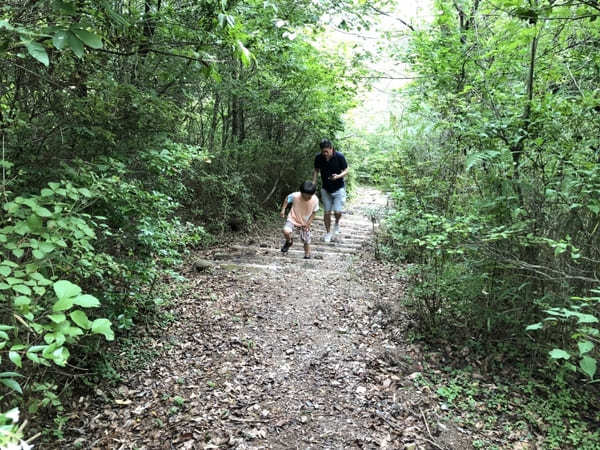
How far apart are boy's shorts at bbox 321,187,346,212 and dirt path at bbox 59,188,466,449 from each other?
1.99 meters

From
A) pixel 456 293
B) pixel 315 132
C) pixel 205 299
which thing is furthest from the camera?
pixel 315 132

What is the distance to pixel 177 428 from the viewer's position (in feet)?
Result: 10.1

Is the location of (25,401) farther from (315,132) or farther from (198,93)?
(315,132)

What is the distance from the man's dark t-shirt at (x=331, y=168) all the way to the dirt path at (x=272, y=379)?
83.2 inches

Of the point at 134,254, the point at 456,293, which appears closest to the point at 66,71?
the point at 134,254

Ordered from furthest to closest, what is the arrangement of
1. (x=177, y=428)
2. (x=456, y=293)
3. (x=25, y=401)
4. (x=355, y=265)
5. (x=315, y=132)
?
(x=315, y=132), (x=355, y=265), (x=456, y=293), (x=177, y=428), (x=25, y=401)

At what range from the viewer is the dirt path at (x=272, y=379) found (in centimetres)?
303

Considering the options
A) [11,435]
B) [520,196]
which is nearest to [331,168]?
[520,196]

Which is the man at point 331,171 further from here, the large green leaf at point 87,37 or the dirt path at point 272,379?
the large green leaf at point 87,37

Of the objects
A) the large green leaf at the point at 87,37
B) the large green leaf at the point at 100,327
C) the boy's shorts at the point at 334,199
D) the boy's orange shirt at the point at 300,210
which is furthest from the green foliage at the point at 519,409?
the boy's shorts at the point at 334,199

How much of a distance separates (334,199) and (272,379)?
4.30 metres

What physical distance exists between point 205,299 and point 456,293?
10.7 feet

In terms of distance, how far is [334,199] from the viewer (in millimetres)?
7328

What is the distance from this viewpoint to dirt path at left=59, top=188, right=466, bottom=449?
303 centimetres
